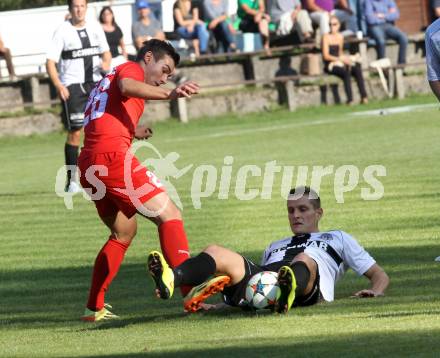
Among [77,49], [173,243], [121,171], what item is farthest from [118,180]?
[77,49]

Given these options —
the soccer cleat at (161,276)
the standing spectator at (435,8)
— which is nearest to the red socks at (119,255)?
the soccer cleat at (161,276)

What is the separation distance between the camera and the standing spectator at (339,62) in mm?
28719

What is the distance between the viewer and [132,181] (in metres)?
8.39

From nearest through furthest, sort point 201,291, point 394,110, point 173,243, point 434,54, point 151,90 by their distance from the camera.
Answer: point 201,291
point 151,90
point 173,243
point 434,54
point 394,110

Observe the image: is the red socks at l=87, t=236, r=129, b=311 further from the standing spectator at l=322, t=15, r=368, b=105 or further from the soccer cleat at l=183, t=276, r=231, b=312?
the standing spectator at l=322, t=15, r=368, b=105

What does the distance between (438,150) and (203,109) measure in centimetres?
1072

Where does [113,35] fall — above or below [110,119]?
below

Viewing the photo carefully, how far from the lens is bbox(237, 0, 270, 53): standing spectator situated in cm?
2953

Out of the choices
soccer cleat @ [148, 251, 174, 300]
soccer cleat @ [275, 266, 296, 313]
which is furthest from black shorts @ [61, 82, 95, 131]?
soccer cleat @ [148, 251, 174, 300]

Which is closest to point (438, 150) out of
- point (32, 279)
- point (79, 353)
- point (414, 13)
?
point (32, 279)

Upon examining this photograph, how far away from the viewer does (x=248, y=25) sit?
30016 millimetres

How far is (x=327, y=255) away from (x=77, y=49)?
8821 millimetres

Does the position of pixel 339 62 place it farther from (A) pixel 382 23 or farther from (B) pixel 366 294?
(B) pixel 366 294

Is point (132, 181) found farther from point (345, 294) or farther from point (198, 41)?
point (198, 41)
